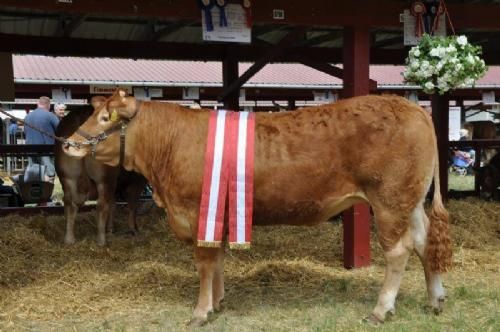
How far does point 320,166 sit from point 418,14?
103 inches

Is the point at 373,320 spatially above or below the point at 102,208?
below

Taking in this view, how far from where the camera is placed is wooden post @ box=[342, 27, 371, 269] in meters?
6.26

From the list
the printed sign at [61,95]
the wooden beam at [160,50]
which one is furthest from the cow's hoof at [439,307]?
the printed sign at [61,95]

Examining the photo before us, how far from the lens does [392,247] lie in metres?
4.77

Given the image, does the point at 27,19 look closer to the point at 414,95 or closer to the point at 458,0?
the point at 458,0

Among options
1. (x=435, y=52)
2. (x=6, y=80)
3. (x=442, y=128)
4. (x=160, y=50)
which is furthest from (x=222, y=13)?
(x=442, y=128)

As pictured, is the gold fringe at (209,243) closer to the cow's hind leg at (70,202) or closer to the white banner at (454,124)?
the cow's hind leg at (70,202)

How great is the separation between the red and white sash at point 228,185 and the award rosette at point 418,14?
2.65 m

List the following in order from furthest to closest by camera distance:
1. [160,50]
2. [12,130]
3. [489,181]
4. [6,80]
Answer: [12,130] → [489,181] → [160,50] → [6,80]

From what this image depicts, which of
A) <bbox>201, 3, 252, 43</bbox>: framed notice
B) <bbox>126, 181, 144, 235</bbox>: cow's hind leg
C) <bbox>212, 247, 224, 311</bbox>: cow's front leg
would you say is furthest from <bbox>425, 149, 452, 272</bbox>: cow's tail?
<bbox>126, 181, 144, 235</bbox>: cow's hind leg

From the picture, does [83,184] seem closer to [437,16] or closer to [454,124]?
[437,16]

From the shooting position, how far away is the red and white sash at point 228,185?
183 inches

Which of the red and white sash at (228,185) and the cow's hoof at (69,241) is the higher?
the red and white sash at (228,185)

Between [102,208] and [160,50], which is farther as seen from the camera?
[160,50]
